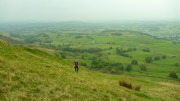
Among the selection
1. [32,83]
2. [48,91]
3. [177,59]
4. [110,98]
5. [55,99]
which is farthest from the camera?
[177,59]

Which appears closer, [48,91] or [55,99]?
[55,99]

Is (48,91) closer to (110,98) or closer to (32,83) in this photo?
(32,83)

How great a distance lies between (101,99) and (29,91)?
7168 millimetres

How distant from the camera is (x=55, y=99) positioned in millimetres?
11742

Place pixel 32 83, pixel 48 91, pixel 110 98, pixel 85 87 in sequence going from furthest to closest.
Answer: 1. pixel 85 87
2. pixel 110 98
3. pixel 32 83
4. pixel 48 91

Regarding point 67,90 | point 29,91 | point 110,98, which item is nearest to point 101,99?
point 110,98

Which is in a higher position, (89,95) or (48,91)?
(48,91)

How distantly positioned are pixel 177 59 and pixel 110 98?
157 meters

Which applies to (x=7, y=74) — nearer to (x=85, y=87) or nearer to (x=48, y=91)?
(x=48, y=91)

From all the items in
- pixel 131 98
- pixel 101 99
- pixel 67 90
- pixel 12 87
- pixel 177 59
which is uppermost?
pixel 12 87

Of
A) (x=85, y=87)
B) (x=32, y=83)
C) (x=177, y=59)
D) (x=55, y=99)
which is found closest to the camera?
(x=55, y=99)

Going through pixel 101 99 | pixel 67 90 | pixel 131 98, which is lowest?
pixel 131 98

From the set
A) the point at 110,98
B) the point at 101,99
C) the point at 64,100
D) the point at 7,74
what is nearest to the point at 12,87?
the point at 7,74

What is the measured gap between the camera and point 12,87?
1187 cm
